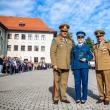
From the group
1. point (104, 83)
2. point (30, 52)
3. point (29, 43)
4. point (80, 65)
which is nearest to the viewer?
point (80, 65)

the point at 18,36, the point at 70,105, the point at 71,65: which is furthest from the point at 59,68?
the point at 18,36

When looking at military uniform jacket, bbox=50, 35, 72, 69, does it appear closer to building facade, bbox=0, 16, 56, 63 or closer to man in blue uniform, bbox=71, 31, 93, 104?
man in blue uniform, bbox=71, 31, 93, 104

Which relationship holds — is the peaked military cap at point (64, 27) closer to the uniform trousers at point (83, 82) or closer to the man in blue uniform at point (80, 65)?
the man in blue uniform at point (80, 65)

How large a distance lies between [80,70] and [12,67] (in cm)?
2433

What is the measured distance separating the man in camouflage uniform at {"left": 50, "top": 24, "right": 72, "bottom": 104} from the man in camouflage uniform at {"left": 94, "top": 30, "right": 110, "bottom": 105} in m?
0.80

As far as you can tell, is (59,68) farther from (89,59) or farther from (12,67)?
(12,67)

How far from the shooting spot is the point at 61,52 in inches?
370

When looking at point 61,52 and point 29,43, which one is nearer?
point 61,52

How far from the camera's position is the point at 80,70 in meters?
9.38

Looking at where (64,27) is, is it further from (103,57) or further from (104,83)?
(104,83)

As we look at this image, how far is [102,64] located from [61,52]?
1.16 m

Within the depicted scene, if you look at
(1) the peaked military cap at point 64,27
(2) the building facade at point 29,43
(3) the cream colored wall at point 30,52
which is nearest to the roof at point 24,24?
(2) the building facade at point 29,43

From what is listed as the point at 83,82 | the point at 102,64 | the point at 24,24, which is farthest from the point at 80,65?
the point at 24,24

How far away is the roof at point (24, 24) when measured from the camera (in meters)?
83.8
